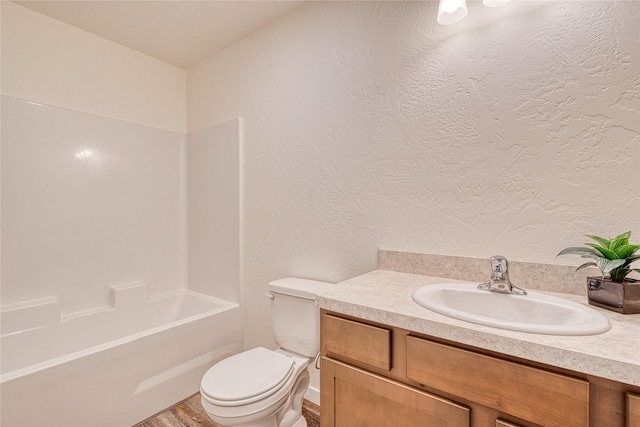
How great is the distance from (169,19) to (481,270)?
7.96 feet

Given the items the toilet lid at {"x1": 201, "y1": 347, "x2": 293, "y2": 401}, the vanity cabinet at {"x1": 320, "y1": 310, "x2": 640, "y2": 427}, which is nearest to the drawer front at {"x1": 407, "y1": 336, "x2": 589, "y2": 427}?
the vanity cabinet at {"x1": 320, "y1": 310, "x2": 640, "y2": 427}

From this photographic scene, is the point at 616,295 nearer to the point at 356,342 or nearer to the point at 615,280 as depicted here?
the point at 615,280

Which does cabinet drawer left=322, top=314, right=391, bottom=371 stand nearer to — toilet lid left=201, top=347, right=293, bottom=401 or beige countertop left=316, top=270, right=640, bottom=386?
beige countertop left=316, top=270, right=640, bottom=386

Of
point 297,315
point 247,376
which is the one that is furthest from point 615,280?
point 247,376

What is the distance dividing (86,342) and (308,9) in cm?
268

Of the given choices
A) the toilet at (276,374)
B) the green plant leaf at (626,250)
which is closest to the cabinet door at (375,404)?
the toilet at (276,374)

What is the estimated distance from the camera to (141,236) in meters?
2.45

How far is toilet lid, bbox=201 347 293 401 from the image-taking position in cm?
127

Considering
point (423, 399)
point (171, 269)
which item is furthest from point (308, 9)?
point (171, 269)

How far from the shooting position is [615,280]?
915 millimetres

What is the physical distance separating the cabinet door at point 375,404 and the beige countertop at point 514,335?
7.6 inches

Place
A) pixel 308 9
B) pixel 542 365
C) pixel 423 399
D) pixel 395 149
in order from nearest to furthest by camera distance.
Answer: pixel 542 365 → pixel 423 399 → pixel 395 149 → pixel 308 9

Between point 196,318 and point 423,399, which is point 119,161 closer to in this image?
point 196,318

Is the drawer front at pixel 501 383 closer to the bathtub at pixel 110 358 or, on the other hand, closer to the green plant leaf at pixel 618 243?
the green plant leaf at pixel 618 243
